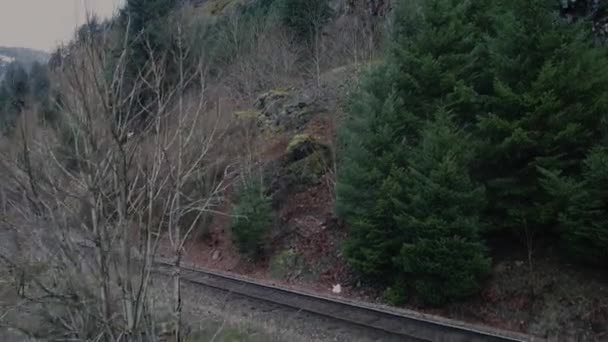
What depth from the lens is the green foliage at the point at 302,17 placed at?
104 ft

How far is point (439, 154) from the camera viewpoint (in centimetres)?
1292

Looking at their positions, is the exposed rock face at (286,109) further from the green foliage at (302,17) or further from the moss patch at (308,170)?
the green foliage at (302,17)

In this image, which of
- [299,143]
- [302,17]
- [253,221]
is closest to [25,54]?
[253,221]

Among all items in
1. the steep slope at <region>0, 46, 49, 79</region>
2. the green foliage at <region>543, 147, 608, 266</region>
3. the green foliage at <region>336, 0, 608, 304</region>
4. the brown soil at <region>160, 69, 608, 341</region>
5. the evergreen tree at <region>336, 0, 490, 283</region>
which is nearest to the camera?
the steep slope at <region>0, 46, 49, 79</region>

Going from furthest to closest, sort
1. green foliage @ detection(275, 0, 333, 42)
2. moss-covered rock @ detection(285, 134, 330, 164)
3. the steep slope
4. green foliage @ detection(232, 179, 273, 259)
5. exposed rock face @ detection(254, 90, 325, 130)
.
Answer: green foliage @ detection(275, 0, 333, 42), exposed rock face @ detection(254, 90, 325, 130), moss-covered rock @ detection(285, 134, 330, 164), green foliage @ detection(232, 179, 273, 259), the steep slope

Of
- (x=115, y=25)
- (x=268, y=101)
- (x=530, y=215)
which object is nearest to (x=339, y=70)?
(x=268, y=101)

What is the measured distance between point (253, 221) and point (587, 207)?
10.5 meters

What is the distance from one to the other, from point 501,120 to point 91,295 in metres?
11.8

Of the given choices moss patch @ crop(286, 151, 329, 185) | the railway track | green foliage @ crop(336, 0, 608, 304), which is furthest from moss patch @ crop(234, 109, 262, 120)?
the railway track

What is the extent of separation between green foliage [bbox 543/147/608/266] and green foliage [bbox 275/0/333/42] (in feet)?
73.0

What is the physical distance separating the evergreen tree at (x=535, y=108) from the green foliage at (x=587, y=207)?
0.49 m

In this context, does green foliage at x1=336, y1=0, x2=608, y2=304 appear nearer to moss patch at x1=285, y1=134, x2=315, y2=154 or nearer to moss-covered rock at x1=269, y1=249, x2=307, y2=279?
moss-covered rock at x1=269, y1=249, x2=307, y2=279

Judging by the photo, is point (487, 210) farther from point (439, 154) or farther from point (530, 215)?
point (439, 154)

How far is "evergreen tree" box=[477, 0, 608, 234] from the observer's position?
1217 cm
